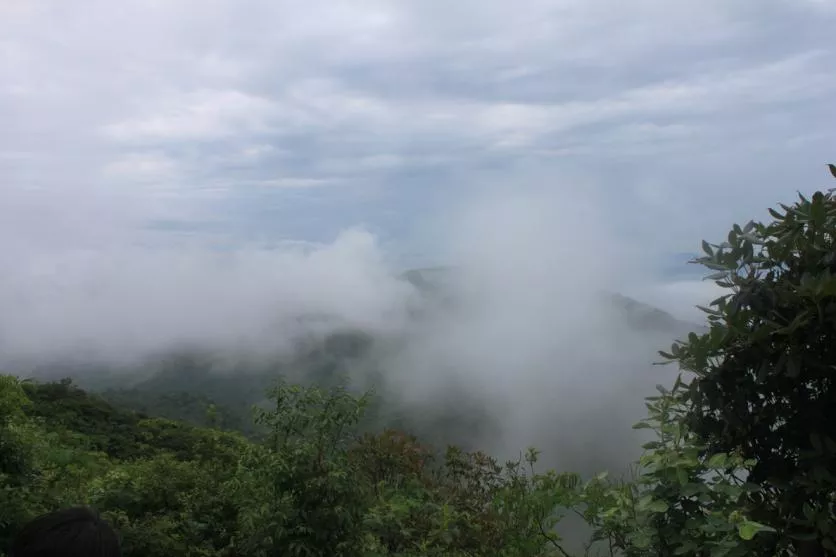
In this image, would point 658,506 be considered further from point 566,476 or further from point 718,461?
point 566,476

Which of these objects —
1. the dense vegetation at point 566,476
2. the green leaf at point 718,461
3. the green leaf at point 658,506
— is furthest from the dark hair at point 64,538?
the green leaf at point 718,461

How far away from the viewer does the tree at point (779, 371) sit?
10.0 feet

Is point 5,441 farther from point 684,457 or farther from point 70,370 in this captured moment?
point 70,370

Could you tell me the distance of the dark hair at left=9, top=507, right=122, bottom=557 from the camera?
7.04 ft

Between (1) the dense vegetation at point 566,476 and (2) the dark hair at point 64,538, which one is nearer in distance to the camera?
(2) the dark hair at point 64,538

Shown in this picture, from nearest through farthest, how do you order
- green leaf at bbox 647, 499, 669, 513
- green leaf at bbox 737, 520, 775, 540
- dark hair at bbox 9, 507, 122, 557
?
dark hair at bbox 9, 507, 122, 557 → green leaf at bbox 737, 520, 775, 540 → green leaf at bbox 647, 499, 669, 513

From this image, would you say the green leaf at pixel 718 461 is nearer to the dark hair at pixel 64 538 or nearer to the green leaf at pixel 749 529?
the green leaf at pixel 749 529

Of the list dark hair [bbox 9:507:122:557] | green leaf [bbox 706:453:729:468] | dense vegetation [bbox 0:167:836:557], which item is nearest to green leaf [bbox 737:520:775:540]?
dense vegetation [bbox 0:167:836:557]

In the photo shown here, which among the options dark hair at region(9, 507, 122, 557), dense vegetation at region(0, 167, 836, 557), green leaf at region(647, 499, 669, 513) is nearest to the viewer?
dark hair at region(9, 507, 122, 557)

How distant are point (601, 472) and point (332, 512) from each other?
167 cm

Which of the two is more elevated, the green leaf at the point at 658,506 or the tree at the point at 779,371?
the tree at the point at 779,371

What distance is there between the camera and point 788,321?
10.4 ft

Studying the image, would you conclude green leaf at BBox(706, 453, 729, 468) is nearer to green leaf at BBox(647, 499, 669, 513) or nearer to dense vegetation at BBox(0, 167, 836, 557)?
dense vegetation at BBox(0, 167, 836, 557)

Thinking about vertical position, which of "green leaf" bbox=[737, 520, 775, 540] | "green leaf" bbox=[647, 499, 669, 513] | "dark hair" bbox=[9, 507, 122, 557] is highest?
"dark hair" bbox=[9, 507, 122, 557]
